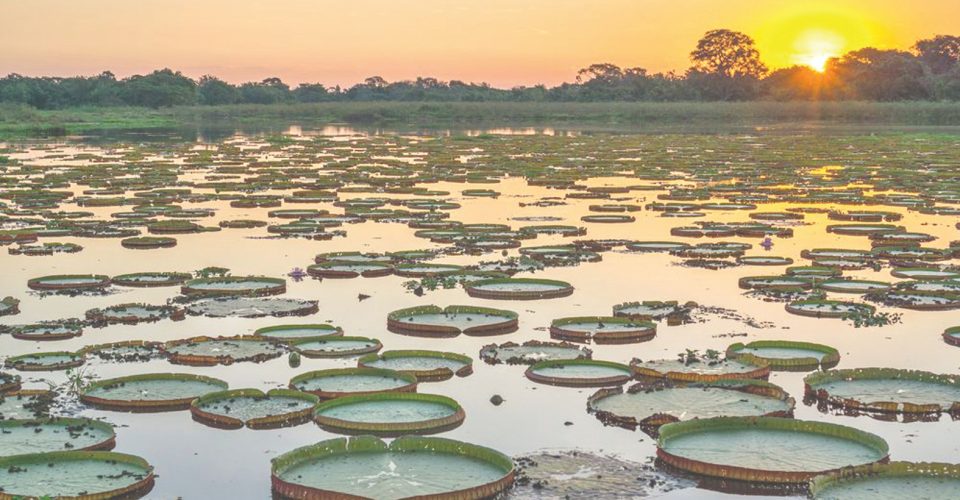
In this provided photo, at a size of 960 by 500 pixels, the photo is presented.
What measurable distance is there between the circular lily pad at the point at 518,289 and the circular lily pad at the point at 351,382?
141 inches

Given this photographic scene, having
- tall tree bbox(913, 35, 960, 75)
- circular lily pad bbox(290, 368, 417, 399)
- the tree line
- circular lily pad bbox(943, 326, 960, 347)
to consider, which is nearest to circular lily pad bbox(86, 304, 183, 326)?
→ circular lily pad bbox(290, 368, 417, 399)

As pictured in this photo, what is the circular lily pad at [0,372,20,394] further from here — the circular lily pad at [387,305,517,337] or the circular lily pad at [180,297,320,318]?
the circular lily pad at [387,305,517,337]

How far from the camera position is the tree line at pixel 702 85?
87.0 metres

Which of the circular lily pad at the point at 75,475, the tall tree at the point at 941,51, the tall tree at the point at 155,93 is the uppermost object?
the tall tree at the point at 941,51

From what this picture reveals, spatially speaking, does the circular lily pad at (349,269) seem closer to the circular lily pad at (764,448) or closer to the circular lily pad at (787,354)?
the circular lily pad at (787,354)

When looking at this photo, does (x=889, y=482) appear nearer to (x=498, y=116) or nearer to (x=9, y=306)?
(x=9, y=306)

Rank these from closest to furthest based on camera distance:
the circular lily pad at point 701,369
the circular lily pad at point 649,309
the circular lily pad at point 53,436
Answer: the circular lily pad at point 53,436
the circular lily pad at point 701,369
the circular lily pad at point 649,309

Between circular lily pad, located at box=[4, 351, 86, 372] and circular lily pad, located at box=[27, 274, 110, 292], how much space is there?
3356mm

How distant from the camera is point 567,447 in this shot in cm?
723

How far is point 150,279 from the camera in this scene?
12.9 m

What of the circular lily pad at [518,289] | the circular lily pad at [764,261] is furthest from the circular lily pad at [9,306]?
the circular lily pad at [764,261]

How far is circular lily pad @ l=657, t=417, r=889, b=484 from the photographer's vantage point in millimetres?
6652

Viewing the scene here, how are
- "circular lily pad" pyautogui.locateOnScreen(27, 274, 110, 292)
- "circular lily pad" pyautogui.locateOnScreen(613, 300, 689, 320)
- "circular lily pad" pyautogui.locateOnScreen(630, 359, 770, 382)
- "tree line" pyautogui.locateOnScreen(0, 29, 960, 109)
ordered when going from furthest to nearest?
1. "tree line" pyautogui.locateOnScreen(0, 29, 960, 109)
2. "circular lily pad" pyautogui.locateOnScreen(27, 274, 110, 292)
3. "circular lily pad" pyautogui.locateOnScreen(613, 300, 689, 320)
4. "circular lily pad" pyautogui.locateOnScreen(630, 359, 770, 382)

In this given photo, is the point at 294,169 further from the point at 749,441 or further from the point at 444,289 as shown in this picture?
the point at 749,441
